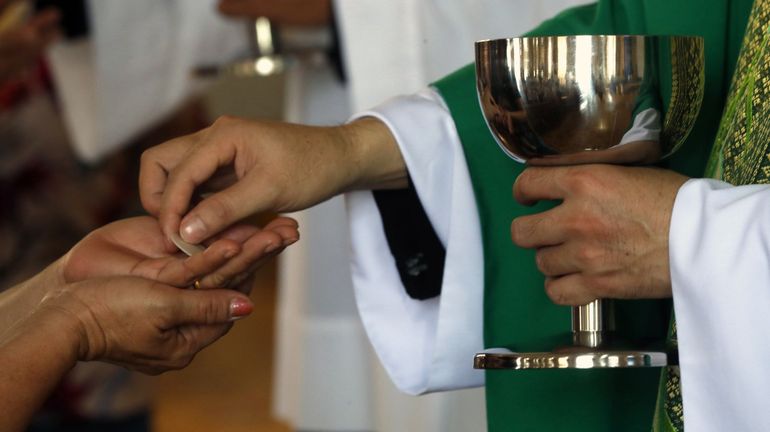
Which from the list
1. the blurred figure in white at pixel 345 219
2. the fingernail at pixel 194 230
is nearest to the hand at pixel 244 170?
the fingernail at pixel 194 230

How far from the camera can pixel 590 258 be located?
0.89 meters

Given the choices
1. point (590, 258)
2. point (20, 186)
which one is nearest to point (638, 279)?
point (590, 258)

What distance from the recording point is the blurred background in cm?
184

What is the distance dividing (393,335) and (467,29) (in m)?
0.71

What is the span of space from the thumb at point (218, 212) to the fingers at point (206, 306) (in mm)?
45

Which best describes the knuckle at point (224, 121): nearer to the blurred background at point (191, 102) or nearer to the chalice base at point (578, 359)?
the chalice base at point (578, 359)

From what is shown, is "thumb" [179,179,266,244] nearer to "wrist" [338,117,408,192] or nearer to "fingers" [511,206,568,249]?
"wrist" [338,117,408,192]

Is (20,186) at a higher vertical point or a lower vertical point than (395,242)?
lower

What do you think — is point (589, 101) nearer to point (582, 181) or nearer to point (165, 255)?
point (582, 181)

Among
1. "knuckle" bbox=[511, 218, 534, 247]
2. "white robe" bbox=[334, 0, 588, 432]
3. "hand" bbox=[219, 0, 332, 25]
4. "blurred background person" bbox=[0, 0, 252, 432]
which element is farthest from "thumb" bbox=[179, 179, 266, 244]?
"blurred background person" bbox=[0, 0, 252, 432]

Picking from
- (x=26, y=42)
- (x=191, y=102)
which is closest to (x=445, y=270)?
(x=26, y=42)

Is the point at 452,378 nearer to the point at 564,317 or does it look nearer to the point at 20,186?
the point at 564,317

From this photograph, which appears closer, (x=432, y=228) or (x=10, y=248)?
(x=432, y=228)

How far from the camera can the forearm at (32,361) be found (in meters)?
0.85
